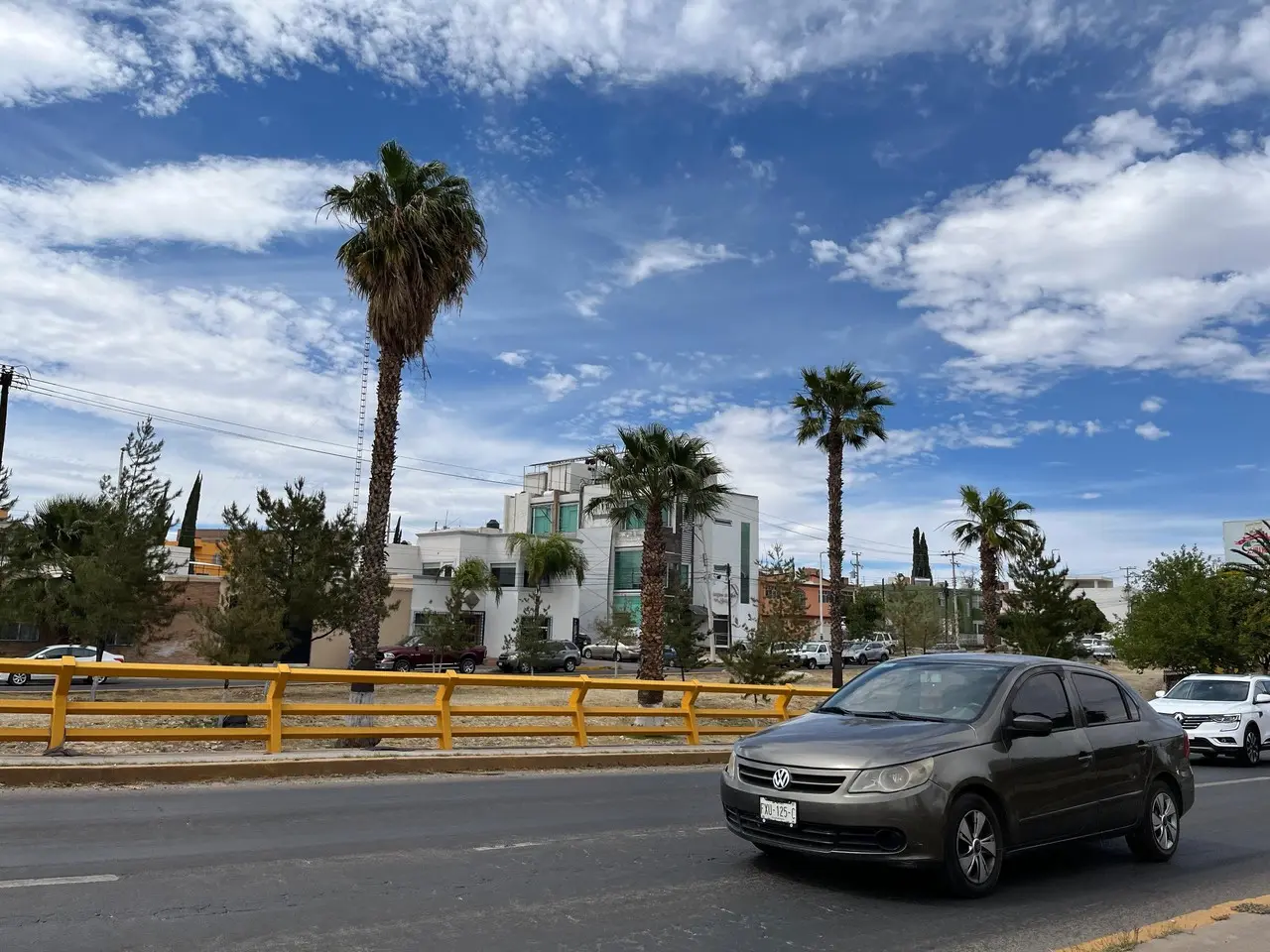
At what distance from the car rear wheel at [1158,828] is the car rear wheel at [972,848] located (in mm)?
2048

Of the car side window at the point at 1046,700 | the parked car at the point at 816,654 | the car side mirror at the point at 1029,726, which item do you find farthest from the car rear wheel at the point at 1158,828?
the parked car at the point at 816,654

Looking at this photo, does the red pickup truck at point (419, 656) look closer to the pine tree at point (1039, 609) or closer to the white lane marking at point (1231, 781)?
the pine tree at point (1039, 609)

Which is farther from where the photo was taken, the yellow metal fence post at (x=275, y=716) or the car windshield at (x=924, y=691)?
the yellow metal fence post at (x=275, y=716)

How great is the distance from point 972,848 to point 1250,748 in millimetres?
14458

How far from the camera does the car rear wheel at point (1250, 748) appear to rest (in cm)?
1763

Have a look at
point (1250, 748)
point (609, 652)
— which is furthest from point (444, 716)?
point (609, 652)

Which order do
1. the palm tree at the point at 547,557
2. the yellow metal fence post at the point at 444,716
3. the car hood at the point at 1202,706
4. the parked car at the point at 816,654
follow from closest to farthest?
the yellow metal fence post at the point at 444,716, the car hood at the point at 1202,706, the parked car at the point at 816,654, the palm tree at the point at 547,557

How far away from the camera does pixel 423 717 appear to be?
2939cm

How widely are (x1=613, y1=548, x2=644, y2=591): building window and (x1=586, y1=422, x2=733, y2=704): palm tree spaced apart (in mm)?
38963

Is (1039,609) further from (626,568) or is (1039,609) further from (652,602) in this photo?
(626,568)

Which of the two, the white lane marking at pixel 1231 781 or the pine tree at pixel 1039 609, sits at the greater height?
the pine tree at pixel 1039 609

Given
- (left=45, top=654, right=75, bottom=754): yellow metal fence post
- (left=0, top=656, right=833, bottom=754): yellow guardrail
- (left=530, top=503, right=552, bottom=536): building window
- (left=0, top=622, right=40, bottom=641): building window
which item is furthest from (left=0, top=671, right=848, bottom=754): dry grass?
(left=530, top=503, right=552, bottom=536): building window

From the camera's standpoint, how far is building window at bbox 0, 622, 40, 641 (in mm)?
47750

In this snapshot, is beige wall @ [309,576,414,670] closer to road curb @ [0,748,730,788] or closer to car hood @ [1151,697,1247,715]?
road curb @ [0,748,730,788]
